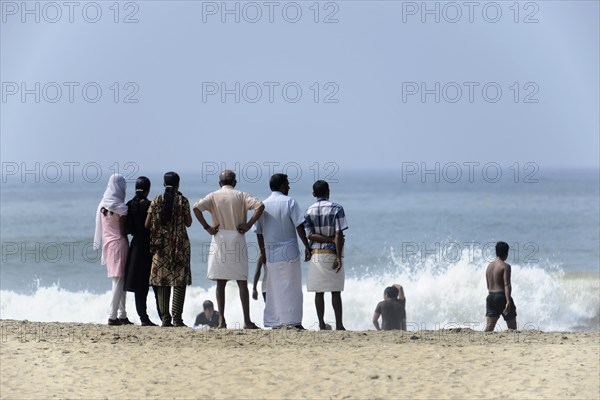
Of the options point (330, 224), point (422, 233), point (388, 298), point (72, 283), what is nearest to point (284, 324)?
point (330, 224)

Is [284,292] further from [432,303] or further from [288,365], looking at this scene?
[432,303]

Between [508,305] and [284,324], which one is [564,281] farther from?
[284,324]

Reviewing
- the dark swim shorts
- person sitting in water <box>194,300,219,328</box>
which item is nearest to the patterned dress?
the dark swim shorts

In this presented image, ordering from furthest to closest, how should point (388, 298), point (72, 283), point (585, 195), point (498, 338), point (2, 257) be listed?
point (585, 195) → point (2, 257) → point (72, 283) → point (388, 298) → point (498, 338)

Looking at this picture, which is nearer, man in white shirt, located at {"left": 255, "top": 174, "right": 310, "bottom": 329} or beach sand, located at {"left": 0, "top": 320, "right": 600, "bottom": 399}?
beach sand, located at {"left": 0, "top": 320, "right": 600, "bottom": 399}

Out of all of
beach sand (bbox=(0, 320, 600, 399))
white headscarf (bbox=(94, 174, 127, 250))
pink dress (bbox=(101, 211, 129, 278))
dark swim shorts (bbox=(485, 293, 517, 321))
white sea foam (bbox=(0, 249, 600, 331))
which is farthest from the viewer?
white sea foam (bbox=(0, 249, 600, 331))

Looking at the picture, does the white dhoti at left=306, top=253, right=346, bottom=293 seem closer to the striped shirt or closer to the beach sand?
the striped shirt

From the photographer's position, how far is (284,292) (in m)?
11.9

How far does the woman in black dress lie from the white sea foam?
9846 mm

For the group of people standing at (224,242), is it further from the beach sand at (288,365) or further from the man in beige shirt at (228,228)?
the beach sand at (288,365)

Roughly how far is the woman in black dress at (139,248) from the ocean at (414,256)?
8444mm

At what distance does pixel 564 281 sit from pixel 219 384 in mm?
19580

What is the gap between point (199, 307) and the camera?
24.4 metres

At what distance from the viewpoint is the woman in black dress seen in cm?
1189
